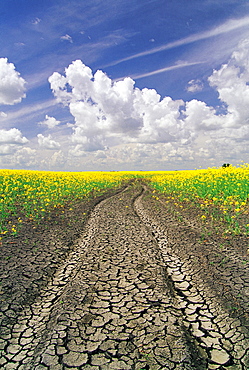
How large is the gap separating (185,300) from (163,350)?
112 centimetres

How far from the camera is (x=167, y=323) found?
2920 millimetres

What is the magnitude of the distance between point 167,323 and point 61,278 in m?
2.20

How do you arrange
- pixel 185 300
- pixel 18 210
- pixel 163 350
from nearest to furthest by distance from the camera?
pixel 163 350 → pixel 185 300 → pixel 18 210

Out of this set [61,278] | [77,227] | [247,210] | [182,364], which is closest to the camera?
[182,364]

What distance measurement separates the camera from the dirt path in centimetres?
241

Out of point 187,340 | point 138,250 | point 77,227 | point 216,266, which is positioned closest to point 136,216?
point 77,227

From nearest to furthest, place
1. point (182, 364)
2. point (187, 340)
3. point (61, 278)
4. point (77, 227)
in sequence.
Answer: point (182, 364) < point (187, 340) < point (61, 278) < point (77, 227)

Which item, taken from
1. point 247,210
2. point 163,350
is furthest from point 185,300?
point 247,210

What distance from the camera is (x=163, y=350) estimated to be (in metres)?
2.47

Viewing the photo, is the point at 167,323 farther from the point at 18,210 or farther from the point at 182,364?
the point at 18,210

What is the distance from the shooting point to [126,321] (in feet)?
9.84

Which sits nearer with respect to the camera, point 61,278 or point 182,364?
point 182,364

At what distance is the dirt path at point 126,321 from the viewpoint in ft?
7.89

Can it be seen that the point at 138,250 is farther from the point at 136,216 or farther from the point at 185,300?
the point at 136,216
